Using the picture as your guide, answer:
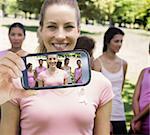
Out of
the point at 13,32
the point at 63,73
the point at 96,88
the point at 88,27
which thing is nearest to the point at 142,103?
the point at 13,32

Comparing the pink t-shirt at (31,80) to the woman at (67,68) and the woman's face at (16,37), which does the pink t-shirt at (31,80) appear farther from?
the woman's face at (16,37)

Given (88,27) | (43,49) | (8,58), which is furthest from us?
(88,27)

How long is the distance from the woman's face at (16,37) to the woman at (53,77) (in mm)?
3030

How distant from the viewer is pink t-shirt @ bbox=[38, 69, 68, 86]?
1.44 metres

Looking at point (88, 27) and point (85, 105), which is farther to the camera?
point (88, 27)

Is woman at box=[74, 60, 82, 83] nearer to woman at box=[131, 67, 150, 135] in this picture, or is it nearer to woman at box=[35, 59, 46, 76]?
A: woman at box=[35, 59, 46, 76]

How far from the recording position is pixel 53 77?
57.2 inches

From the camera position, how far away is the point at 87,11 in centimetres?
1522

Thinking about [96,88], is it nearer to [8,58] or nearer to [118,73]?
[8,58]

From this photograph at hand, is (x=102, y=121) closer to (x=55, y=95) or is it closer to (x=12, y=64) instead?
(x=55, y=95)

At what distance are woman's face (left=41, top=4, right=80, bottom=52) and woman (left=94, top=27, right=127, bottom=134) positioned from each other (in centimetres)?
266

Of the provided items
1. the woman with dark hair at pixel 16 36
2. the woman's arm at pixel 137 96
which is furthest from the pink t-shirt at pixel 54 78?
the woman with dark hair at pixel 16 36

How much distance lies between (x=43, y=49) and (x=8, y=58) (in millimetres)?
344

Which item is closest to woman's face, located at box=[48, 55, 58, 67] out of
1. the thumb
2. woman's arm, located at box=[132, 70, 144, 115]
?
the thumb
